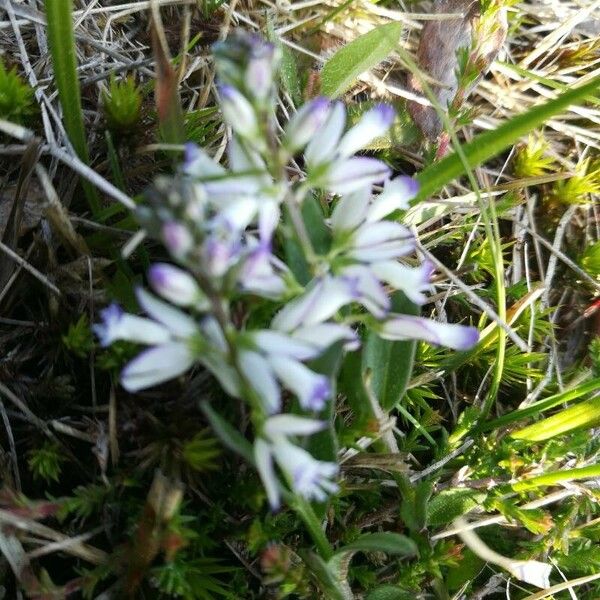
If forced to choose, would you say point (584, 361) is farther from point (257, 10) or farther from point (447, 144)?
point (257, 10)

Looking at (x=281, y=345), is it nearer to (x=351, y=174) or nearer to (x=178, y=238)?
(x=178, y=238)

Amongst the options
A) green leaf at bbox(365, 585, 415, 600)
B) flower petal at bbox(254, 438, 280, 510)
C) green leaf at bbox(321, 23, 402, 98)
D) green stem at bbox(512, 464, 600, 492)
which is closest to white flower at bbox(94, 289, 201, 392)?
flower petal at bbox(254, 438, 280, 510)

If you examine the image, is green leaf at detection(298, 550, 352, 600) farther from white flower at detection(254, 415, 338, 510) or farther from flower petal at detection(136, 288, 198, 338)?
flower petal at detection(136, 288, 198, 338)

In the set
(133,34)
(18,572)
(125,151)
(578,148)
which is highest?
(133,34)

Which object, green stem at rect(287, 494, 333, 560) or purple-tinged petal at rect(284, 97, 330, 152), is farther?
green stem at rect(287, 494, 333, 560)

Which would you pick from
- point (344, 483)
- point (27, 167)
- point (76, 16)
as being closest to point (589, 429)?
point (344, 483)

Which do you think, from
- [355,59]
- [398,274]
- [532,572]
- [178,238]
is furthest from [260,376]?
[355,59]

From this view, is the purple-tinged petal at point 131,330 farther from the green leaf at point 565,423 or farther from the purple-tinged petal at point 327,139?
the green leaf at point 565,423
